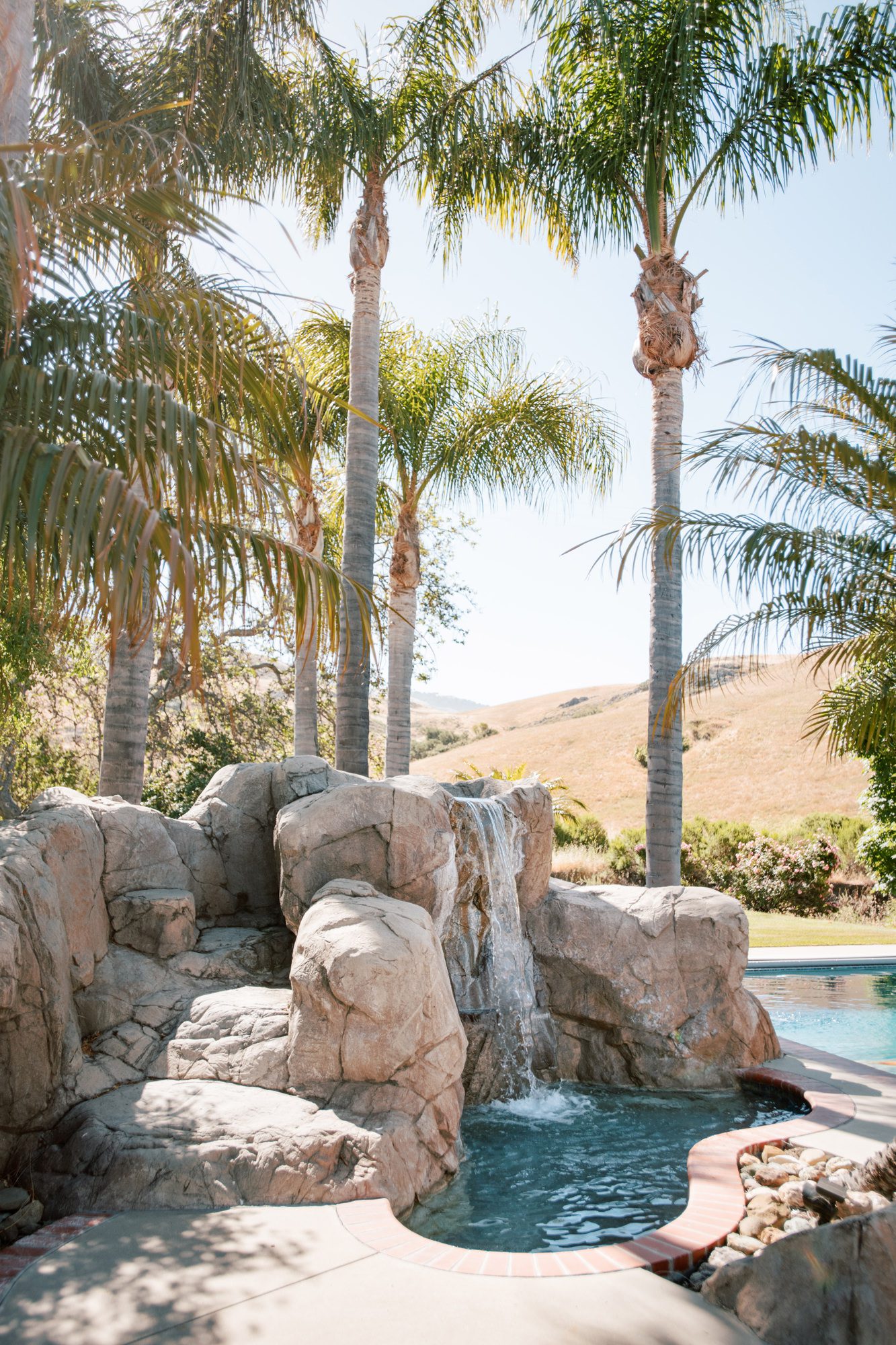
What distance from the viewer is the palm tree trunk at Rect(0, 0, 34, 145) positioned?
5914 mm

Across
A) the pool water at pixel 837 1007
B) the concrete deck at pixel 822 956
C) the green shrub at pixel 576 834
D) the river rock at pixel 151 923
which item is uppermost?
the river rock at pixel 151 923

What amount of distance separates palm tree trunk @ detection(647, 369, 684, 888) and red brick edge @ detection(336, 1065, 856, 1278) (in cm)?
481

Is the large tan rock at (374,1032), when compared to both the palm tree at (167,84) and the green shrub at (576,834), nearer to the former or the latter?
the palm tree at (167,84)

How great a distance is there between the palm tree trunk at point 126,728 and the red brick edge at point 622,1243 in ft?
19.6

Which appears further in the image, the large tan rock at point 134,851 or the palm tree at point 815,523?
the large tan rock at point 134,851

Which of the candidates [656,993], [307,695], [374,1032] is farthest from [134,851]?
[307,695]

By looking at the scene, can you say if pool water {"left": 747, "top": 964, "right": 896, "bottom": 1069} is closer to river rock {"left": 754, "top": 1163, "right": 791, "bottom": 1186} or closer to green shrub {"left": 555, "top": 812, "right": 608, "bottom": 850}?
river rock {"left": 754, "top": 1163, "right": 791, "bottom": 1186}

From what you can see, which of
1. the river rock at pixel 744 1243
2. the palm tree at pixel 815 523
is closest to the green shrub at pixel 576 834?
the palm tree at pixel 815 523

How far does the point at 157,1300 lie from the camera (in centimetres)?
403

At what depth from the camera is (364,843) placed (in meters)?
7.84

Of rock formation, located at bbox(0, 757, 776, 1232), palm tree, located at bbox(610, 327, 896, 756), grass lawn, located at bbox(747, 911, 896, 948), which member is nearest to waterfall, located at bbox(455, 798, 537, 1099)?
rock formation, located at bbox(0, 757, 776, 1232)

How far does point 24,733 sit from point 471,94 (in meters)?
12.2

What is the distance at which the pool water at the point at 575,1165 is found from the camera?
5.48 m

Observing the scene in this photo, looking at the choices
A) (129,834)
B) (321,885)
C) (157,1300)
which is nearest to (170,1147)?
(157,1300)
